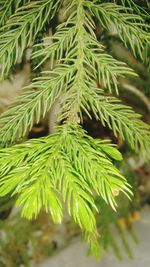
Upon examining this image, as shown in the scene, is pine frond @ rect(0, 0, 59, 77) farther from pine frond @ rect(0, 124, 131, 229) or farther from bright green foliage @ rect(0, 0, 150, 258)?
pine frond @ rect(0, 124, 131, 229)

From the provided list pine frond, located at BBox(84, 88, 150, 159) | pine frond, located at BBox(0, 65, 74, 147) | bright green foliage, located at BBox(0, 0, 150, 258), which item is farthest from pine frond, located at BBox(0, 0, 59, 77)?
pine frond, located at BBox(84, 88, 150, 159)

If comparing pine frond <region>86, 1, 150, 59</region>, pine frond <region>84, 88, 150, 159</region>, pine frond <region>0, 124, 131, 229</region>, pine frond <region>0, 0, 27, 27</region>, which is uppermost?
pine frond <region>0, 0, 27, 27</region>

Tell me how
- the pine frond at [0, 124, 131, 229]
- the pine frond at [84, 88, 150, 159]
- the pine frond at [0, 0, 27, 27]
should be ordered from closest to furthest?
1. the pine frond at [0, 124, 131, 229]
2. the pine frond at [84, 88, 150, 159]
3. the pine frond at [0, 0, 27, 27]

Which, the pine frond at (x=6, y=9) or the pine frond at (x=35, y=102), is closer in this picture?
the pine frond at (x=35, y=102)

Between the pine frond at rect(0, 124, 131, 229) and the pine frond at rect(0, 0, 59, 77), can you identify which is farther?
the pine frond at rect(0, 0, 59, 77)

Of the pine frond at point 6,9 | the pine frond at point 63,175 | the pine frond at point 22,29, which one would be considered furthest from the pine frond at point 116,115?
the pine frond at point 6,9

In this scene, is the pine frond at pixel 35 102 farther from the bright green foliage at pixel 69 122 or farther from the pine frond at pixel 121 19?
the pine frond at pixel 121 19

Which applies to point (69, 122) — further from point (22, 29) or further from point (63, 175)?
point (22, 29)

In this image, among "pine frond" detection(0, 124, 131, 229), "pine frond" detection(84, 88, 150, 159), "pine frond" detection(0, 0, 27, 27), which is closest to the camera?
"pine frond" detection(0, 124, 131, 229)

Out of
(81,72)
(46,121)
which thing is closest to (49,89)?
(81,72)
